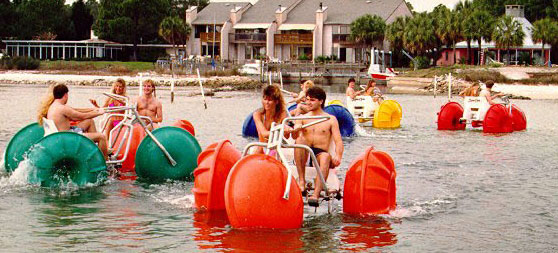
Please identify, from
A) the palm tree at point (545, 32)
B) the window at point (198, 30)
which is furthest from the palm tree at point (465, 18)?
the window at point (198, 30)

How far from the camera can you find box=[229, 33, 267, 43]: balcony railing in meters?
106

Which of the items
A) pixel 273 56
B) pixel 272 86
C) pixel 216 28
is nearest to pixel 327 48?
pixel 273 56

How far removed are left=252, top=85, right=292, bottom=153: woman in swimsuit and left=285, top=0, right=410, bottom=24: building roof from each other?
91307mm

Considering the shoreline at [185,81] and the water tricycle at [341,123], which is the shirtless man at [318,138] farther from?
the shoreline at [185,81]

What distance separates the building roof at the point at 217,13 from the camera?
364 feet

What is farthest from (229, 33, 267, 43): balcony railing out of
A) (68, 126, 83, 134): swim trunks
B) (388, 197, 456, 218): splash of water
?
(388, 197, 456, 218): splash of water

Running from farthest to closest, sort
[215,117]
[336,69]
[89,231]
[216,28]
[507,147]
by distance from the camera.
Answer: [216,28]
[336,69]
[215,117]
[507,147]
[89,231]

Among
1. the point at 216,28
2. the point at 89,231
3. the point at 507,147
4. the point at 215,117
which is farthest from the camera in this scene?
the point at 216,28

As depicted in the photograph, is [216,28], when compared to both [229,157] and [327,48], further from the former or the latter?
[229,157]

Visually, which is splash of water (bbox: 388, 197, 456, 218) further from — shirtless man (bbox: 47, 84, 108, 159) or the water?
shirtless man (bbox: 47, 84, 108, 159)

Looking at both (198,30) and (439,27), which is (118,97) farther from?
(198,30)

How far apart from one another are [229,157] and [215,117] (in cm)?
2642

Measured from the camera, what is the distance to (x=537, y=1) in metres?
112

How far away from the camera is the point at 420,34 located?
89.1 m
